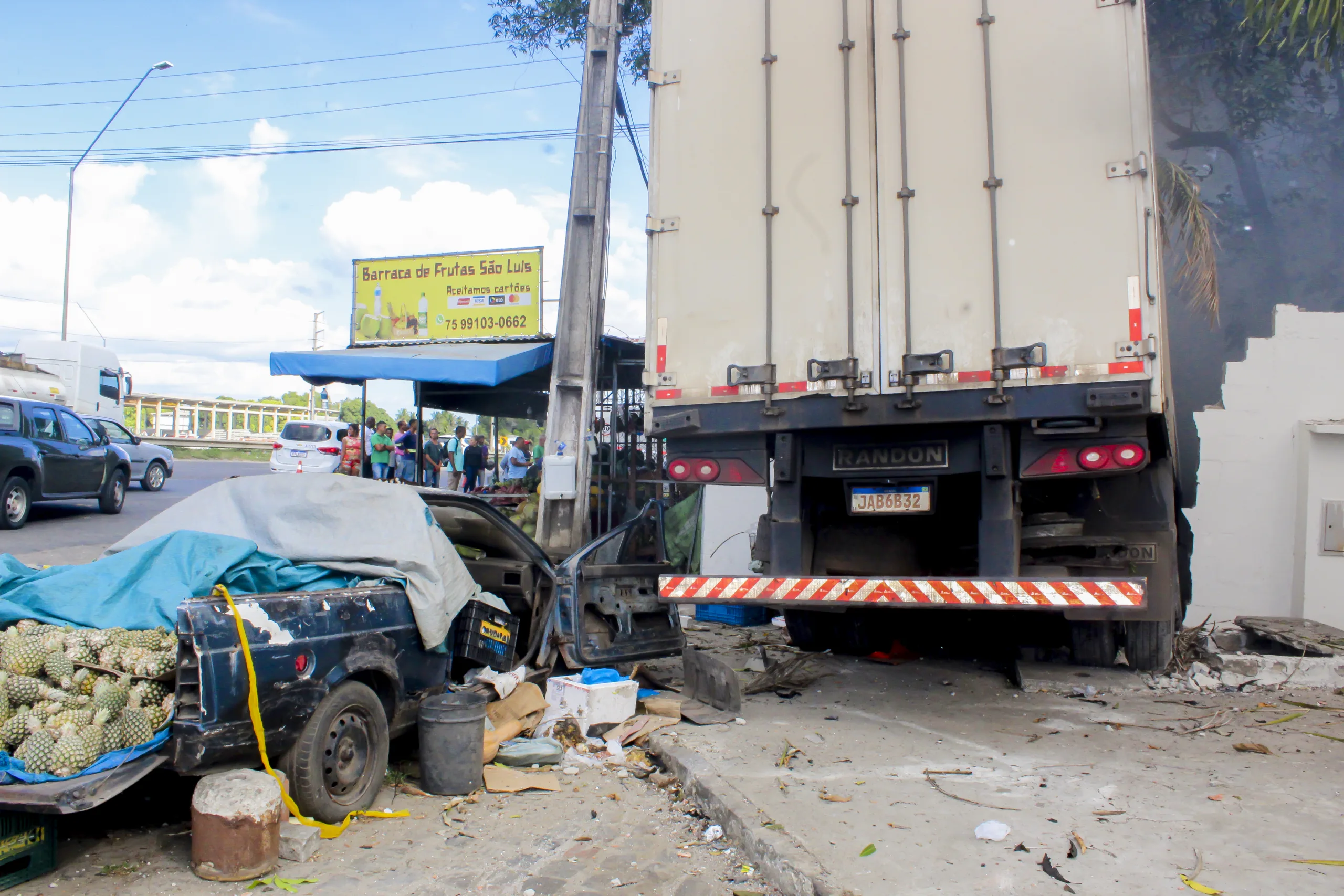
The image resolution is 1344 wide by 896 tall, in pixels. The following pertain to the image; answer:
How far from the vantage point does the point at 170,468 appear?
65.2ft

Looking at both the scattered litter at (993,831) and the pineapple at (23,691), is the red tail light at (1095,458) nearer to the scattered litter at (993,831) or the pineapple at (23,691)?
the scattered litter at (993,831)

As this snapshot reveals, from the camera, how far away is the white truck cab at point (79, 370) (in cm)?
2136

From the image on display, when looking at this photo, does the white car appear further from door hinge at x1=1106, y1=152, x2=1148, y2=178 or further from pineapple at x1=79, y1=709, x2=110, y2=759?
door hinge at x1=1106, y1=152, x2=1148, y2=178

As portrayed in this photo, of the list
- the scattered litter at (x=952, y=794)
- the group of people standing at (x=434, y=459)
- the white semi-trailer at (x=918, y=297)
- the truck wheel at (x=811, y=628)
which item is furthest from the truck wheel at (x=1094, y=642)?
the group of people standing at (x=434, y=459)

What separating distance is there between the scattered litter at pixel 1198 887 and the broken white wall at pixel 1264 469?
6237 mm

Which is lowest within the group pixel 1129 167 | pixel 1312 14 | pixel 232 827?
pixel 232 827

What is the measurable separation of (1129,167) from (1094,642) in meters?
3.35

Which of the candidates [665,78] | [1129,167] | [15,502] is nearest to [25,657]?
[665,78]

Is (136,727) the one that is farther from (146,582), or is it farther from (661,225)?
(661,225)

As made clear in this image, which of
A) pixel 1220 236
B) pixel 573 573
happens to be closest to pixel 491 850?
pixel 573 573

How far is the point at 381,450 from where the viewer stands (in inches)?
727

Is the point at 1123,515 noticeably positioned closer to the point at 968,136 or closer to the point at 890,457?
the point at 890,457

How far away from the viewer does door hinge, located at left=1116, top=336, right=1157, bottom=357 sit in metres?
→ 4.54

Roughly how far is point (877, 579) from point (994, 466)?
85cm
